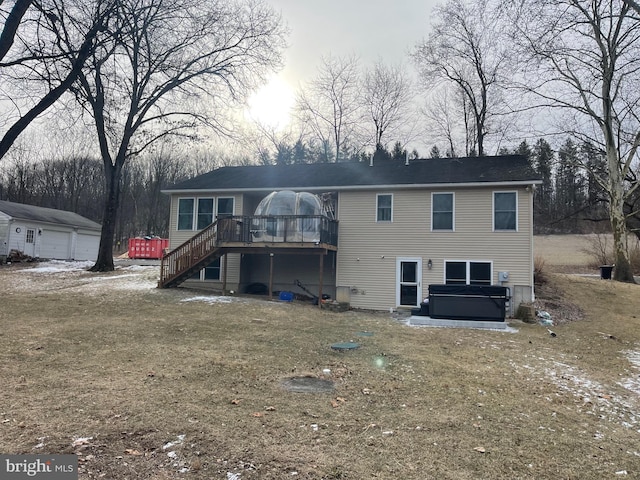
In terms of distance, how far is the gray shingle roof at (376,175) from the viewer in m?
14.9

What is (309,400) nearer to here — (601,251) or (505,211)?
(505,211)

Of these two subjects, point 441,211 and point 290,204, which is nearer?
point 441,211

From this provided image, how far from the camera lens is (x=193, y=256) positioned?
15.5 metres

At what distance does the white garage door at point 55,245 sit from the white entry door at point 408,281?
25.4m

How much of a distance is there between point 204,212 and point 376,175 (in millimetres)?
7466

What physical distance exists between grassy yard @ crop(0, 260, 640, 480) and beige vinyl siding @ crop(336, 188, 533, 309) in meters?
4.07

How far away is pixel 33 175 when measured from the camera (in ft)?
146

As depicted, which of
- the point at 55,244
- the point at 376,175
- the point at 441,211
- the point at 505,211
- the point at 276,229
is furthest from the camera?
the point at 55,244

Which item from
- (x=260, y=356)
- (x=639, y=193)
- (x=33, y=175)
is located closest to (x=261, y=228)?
(x=260, y=356)

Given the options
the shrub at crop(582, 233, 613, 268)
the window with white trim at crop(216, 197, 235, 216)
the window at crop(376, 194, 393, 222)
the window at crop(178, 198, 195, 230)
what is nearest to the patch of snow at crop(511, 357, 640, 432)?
the window at crop(376, 194, 393, 222)

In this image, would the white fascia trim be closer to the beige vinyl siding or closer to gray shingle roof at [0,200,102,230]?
the beige vinyl siding

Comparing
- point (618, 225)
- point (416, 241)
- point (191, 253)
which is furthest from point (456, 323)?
point (618, 225)

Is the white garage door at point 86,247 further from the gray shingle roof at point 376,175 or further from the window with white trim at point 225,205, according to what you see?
the window with white trim at point 225,205

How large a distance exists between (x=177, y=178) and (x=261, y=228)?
37.7 meters
